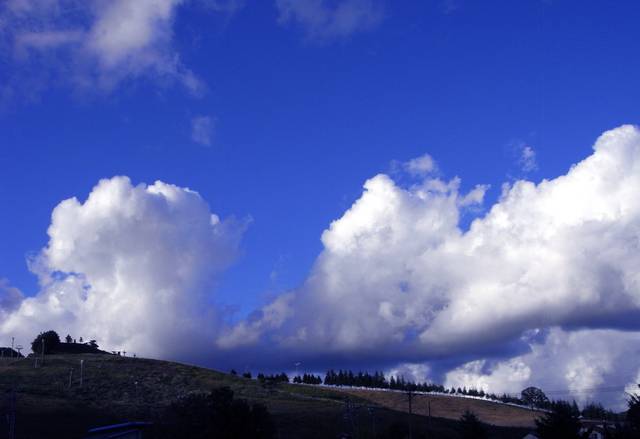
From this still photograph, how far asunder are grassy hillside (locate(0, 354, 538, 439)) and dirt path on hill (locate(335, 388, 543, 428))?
25 centimetres

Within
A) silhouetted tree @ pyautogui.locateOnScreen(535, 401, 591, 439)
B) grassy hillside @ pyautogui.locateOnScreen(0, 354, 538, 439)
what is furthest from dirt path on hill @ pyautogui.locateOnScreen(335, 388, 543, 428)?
silhouetted tree @ pyautogui.locateOnScreen(535, 401, 591, 439)

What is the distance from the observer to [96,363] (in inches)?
5344

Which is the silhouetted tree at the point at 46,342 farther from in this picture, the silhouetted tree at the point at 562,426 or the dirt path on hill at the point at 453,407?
the silhouetted tree at the point at 562,426

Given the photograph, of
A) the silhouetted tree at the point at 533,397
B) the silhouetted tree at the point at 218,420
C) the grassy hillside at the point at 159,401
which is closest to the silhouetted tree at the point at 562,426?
the grassy hillside at the point at 159,401

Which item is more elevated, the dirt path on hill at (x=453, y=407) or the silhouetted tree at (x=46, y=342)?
the silhouetted tree at (x=46, y=342)

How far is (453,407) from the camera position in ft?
456

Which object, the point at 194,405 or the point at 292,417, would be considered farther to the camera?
the point at 292,417

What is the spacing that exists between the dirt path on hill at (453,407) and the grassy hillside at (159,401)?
0.25 meters

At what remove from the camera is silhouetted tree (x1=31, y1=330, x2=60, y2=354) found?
158875 millimetres

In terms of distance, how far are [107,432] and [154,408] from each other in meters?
42.4

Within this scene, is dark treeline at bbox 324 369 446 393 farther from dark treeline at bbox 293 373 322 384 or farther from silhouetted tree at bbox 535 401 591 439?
silhouetted tree at bbox 535 401 591 439

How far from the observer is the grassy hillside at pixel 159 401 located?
7581 centimetres

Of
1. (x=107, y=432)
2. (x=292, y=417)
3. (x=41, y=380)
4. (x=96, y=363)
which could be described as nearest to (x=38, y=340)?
(x=96, y=363)

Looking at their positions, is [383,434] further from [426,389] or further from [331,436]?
[426,389]
